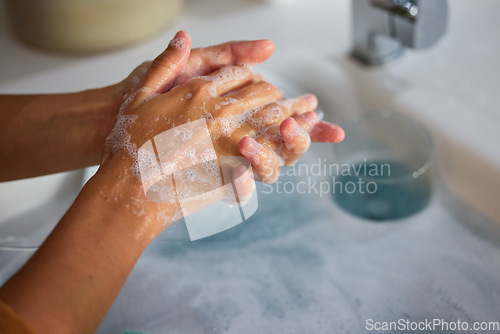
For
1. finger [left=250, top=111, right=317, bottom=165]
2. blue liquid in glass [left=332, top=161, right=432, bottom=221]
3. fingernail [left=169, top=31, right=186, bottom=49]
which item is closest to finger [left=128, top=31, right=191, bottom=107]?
fingernail [left=169, top=31, right=186, bottom=49]

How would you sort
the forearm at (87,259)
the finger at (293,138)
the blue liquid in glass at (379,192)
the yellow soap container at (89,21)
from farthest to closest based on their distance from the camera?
the yellow soap container at (89,21), the blue liquid in glass at (379,192), the finger at (293,138), the forearm at (87,259)

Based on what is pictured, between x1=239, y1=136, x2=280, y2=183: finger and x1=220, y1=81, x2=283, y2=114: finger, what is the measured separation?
6 centimetres

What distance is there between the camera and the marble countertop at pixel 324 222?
22.7 inches

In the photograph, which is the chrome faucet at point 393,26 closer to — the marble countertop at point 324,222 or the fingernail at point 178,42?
the marble countertop at point 324,222

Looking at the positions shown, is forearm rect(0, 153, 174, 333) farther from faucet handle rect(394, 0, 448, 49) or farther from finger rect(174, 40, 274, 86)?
faucet handle rect(394, 0, 448, 49)

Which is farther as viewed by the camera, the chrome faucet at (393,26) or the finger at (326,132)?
the chrome faucet at (393,26)

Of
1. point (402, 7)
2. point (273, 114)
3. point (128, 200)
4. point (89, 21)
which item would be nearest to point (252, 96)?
point (273, 114)

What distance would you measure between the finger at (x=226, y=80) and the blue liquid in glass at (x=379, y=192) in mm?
202

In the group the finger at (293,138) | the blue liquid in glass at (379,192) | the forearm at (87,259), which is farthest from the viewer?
the blue liquid in glass at (379,192)

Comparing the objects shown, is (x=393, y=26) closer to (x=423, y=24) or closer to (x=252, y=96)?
(x=423, y=24)

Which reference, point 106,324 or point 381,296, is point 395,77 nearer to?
point 381,296

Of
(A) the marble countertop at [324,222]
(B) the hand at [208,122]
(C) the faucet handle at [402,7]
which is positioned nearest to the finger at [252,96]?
(B) the hand at [208,122]

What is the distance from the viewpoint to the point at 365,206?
28.4 inches

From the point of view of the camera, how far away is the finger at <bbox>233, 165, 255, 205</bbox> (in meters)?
0.53
